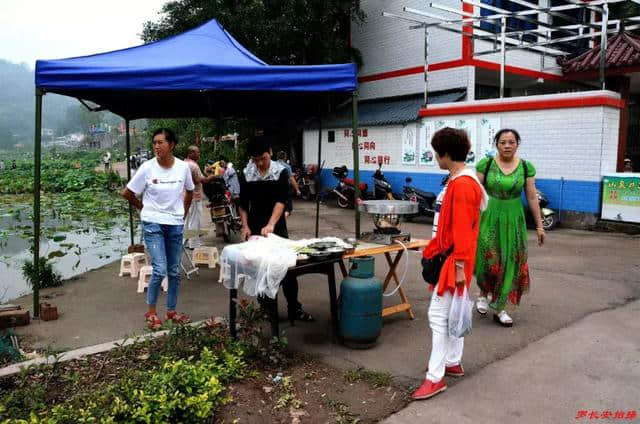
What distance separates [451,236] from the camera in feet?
10.3

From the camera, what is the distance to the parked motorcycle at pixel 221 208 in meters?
9.12

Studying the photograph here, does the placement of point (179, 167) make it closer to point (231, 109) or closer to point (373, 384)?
point (373, 384)

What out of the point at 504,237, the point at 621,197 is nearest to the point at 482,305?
the point at 504,237

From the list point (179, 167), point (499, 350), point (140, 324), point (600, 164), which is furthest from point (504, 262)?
point (600, 164)

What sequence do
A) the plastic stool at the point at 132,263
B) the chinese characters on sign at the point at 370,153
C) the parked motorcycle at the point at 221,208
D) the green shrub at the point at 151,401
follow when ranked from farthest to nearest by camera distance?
the chinese characters on sign at the point at 370,153 < the parked motorcycle at the point at 221,208 < the plastic stool at the point at 132,263 < the green shrub at the point at 151,401

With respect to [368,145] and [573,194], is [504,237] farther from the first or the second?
[368,145]

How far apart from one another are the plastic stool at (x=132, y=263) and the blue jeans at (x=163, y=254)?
221 centimetres

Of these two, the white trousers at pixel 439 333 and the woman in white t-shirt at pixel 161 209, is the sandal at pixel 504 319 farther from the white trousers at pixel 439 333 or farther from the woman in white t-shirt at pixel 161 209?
the woman in white t-shirt at pixel 161 209

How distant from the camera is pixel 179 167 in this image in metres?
4.66

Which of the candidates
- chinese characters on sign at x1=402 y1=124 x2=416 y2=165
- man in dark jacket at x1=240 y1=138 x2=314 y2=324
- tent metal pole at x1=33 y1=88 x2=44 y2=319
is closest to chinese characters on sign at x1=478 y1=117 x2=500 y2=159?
chinese characters on sign at x1=402 y1=124 x2=416 y2=165

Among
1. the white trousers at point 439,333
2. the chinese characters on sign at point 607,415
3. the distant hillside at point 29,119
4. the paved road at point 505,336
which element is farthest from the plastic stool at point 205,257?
the distant hillside at point 29,119

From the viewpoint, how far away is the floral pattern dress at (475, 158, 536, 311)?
14.7ft

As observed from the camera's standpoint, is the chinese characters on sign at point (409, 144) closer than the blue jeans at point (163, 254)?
No

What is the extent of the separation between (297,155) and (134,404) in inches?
597
